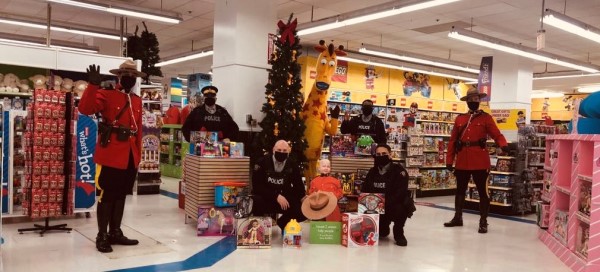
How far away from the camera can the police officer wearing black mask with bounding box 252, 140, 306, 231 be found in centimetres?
571

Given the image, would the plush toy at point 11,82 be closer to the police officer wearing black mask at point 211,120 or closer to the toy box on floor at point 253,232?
the police officer wearing black mask at point 211,120

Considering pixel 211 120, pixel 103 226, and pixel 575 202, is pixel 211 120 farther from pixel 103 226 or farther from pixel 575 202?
pixel 575 202

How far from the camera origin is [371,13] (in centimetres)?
817

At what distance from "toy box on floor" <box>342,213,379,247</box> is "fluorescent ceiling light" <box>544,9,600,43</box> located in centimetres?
437

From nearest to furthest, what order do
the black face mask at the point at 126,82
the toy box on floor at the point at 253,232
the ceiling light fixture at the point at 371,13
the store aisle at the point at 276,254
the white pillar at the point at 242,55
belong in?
the store aisle at the point at 276,254, the black face mask at the point at 126,82, the toy box on floor at the point at 253,232, the white pillar at the point at 242,55, the ceiling light fixture at the point at 371,13

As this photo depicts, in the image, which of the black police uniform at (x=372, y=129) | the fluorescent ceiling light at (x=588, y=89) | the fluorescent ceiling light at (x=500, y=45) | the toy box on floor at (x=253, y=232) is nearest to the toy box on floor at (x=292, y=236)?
the toy box on floor at (x=253, y=232)

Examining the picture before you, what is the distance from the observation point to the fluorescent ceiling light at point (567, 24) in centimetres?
741

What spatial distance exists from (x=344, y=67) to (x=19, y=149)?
863cm

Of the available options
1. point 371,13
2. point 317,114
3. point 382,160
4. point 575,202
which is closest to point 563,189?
point 575,202

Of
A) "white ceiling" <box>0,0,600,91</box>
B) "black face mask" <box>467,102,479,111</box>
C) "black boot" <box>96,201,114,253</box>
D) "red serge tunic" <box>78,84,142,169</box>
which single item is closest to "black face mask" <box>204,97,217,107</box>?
"red serge tunic" <box>78,84,142,169</box>

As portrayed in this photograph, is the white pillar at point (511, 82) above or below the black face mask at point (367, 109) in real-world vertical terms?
above

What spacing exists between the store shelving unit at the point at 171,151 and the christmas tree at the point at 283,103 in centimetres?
628

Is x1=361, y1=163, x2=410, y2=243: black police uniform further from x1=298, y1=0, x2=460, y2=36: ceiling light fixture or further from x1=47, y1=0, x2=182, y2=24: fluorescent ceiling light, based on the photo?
x1=47, y1=0, x2=182, y2=24: fluorescent ceiling light

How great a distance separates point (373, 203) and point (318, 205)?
0.68m
